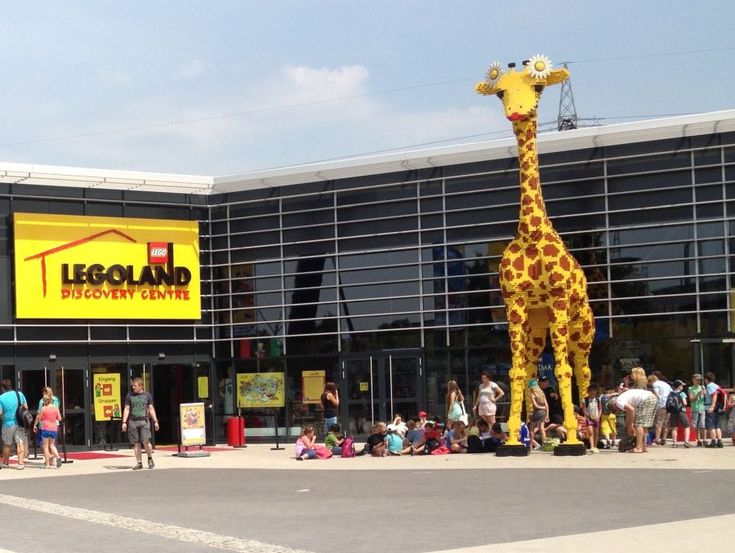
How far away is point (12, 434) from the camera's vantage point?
24.7m

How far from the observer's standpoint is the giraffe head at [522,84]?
2370 cm

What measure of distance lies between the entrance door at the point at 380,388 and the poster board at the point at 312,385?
699 mm

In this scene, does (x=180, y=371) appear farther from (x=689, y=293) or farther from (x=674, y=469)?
(x=674, y=469)

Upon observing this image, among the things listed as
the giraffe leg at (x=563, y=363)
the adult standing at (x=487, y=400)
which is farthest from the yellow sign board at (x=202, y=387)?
the giraffe leg at (x=563, y=363)

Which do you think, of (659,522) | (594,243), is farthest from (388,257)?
(659,522)

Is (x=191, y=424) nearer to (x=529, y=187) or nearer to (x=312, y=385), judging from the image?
(x=312, y=385)

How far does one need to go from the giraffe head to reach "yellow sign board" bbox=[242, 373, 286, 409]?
12292 millimetres

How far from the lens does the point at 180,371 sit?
3384 centimetres

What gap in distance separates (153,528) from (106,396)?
62.2ft

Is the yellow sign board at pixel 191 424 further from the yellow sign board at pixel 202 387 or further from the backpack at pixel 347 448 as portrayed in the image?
the yellow sign board at pixel 202 387

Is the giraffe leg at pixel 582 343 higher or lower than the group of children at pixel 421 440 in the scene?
higher

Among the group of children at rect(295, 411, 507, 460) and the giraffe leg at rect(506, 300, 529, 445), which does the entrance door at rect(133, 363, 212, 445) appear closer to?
the group of children at rect(295, 411, 507, 460)

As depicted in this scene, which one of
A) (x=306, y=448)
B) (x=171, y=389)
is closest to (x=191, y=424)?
(x=306, y=448)

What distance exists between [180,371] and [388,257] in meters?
6.67
